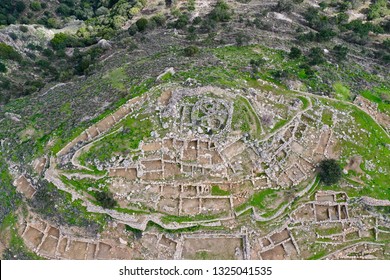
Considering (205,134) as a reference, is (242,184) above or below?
below

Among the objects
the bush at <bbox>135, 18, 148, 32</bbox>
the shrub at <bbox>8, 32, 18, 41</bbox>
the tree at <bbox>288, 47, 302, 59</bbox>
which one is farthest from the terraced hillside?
the shrub at <bbox>8, 32, 18, 41</bbox>

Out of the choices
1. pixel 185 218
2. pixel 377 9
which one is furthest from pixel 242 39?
pixel 377 9

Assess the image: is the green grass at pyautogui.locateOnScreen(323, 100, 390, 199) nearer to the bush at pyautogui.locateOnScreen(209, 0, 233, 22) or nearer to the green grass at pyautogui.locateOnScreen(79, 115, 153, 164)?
the green grass at pyautogui.locateOnScreen(79, 115, 153, 164)

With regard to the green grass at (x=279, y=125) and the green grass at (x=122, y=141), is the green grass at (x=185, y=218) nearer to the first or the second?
the green grass at (x=122, y=141)

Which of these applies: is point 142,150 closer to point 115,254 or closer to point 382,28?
point 115,254

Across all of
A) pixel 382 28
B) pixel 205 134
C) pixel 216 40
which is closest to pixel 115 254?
pixel 205 134

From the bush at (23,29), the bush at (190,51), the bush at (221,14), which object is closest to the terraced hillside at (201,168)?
the bush at (190,51)

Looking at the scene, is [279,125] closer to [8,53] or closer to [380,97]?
[380,97]
